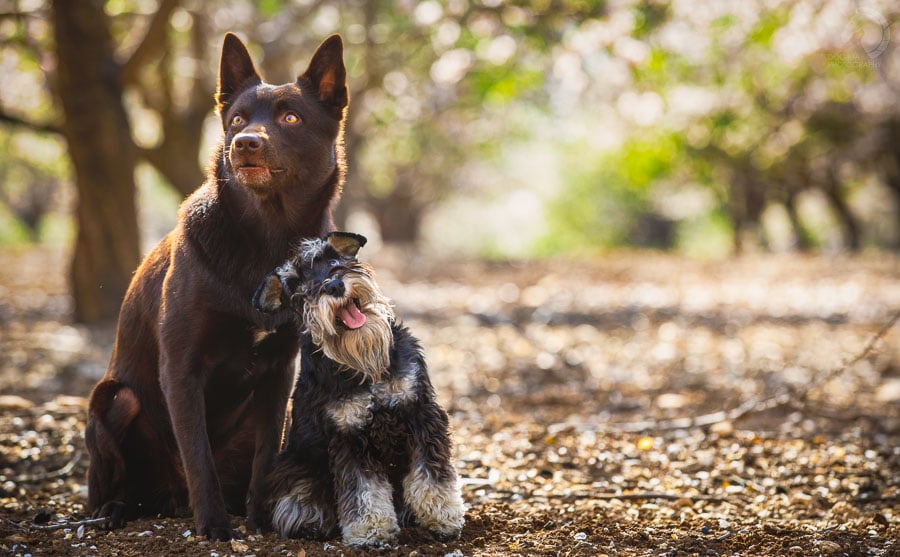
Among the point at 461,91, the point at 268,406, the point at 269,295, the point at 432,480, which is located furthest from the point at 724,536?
the point at 461,91

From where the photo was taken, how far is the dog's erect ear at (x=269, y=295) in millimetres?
3930

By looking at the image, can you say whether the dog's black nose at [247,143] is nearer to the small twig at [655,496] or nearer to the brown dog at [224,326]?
the brown dog at [224,326]

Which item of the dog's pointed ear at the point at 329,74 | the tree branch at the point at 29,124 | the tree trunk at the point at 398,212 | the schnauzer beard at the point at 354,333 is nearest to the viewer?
the schnauzer beard at the point at 354,333

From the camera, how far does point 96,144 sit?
1028cm

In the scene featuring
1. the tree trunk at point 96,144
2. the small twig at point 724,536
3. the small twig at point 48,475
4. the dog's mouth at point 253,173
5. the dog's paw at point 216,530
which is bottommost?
the small twig at point 724,536

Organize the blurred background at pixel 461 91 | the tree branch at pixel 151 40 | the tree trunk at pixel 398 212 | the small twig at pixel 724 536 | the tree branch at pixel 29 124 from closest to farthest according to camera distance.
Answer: the small twig at pixel 724 536 → the tree branch at pixel 151 40 → the blurred background at pixel 461 91 → the tree branch at pixel 29 124 → the tree trunk at pixel 398 212

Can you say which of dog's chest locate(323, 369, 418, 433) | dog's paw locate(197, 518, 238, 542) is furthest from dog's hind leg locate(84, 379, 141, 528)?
dog's chest locate(323, 369, 418, 433)

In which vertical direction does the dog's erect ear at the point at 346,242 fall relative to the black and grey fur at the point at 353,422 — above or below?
above

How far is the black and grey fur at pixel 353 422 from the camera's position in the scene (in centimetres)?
393

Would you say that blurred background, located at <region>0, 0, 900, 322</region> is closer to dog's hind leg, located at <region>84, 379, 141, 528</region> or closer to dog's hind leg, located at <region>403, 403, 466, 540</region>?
dog's hind leg, located at <region>84, 379, 141, 528</region>

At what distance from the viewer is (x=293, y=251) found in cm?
425

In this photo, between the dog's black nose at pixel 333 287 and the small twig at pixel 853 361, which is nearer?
the dog's black nose at pixel 333 287

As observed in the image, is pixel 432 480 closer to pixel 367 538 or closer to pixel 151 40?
pixel 367 538

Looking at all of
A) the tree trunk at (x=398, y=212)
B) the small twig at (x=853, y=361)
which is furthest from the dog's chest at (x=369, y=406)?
the tree trunk at (x=398, y=212)
